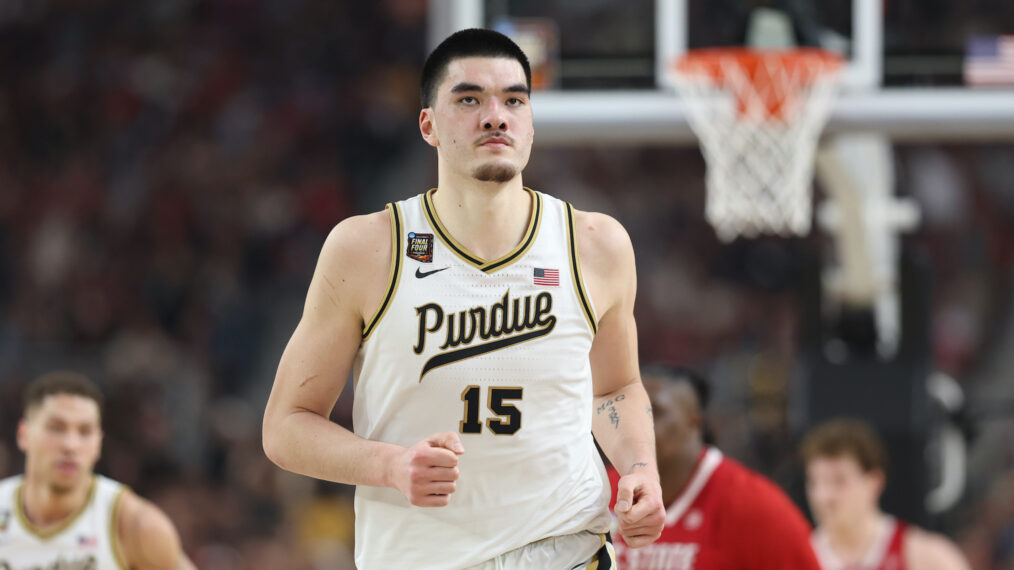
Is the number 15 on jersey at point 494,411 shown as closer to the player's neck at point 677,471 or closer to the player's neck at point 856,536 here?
the player's neck at point 677,471

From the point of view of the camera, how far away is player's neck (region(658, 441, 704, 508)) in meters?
5.49

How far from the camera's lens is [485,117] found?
3.63 metres

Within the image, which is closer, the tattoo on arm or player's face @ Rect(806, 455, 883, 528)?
the tattoo on arm

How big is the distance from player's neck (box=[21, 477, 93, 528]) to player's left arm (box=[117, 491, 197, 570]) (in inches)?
7.9

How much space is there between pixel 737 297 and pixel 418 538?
11.5m

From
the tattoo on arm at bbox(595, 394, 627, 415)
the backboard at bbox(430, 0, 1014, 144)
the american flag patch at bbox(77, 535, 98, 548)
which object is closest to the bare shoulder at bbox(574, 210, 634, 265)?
the tattoo on arm at bbox(595, 394, 627, 415)

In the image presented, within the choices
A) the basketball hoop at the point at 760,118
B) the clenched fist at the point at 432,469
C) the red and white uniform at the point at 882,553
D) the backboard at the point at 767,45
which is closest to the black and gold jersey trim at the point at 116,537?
the clenched fist at the point at 432,469

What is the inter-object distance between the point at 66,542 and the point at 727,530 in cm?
277

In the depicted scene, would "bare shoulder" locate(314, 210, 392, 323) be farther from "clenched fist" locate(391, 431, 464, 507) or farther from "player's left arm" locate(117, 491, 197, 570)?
"player's left arm" locate(117, 491, 197, 570)

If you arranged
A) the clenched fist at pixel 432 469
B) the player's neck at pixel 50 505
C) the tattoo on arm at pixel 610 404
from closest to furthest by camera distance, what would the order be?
the clenched fist at pixel 432 469 < the tattoo on arm at pixel 610 404 < the player's neck at pixel 50 505

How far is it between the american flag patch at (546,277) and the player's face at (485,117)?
10.1 inches

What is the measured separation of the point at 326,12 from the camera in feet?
55.6

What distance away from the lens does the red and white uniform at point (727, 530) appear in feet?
16.9

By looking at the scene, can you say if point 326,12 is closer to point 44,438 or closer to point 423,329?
point 44,438
